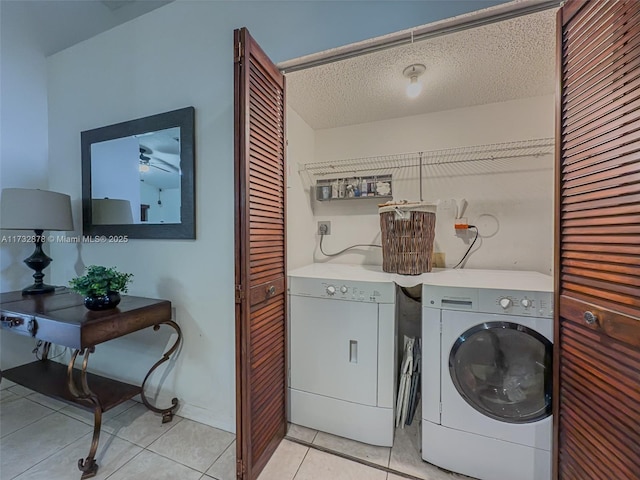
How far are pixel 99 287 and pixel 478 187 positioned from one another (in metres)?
2.48

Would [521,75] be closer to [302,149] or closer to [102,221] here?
[302,149]

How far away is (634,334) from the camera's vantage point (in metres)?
0.73

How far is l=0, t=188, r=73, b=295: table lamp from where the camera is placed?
1582mm

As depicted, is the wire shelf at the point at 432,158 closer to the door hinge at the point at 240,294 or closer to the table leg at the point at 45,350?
the door hinge at the point at 240,294

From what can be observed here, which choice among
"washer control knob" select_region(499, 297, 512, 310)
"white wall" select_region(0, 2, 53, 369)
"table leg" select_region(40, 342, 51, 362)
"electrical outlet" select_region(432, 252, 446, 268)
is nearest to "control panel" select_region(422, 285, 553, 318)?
"washer control knob" select_region(499, 297, 512, 310)

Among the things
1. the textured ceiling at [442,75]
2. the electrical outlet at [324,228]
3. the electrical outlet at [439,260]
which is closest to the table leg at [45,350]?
the electrical outlet at [324,228]

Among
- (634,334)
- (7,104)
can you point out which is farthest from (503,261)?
(7,104)

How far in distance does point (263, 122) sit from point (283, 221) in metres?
0.54

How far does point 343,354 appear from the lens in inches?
55.2

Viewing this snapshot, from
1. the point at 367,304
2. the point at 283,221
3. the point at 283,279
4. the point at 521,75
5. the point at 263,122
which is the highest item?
the point at 521,75

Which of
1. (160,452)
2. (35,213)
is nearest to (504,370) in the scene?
(160,452)

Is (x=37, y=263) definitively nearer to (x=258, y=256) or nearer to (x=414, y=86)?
(x=258, y=256)

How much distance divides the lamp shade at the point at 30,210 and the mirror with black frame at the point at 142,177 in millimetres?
200

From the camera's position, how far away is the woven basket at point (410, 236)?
1439 mm
